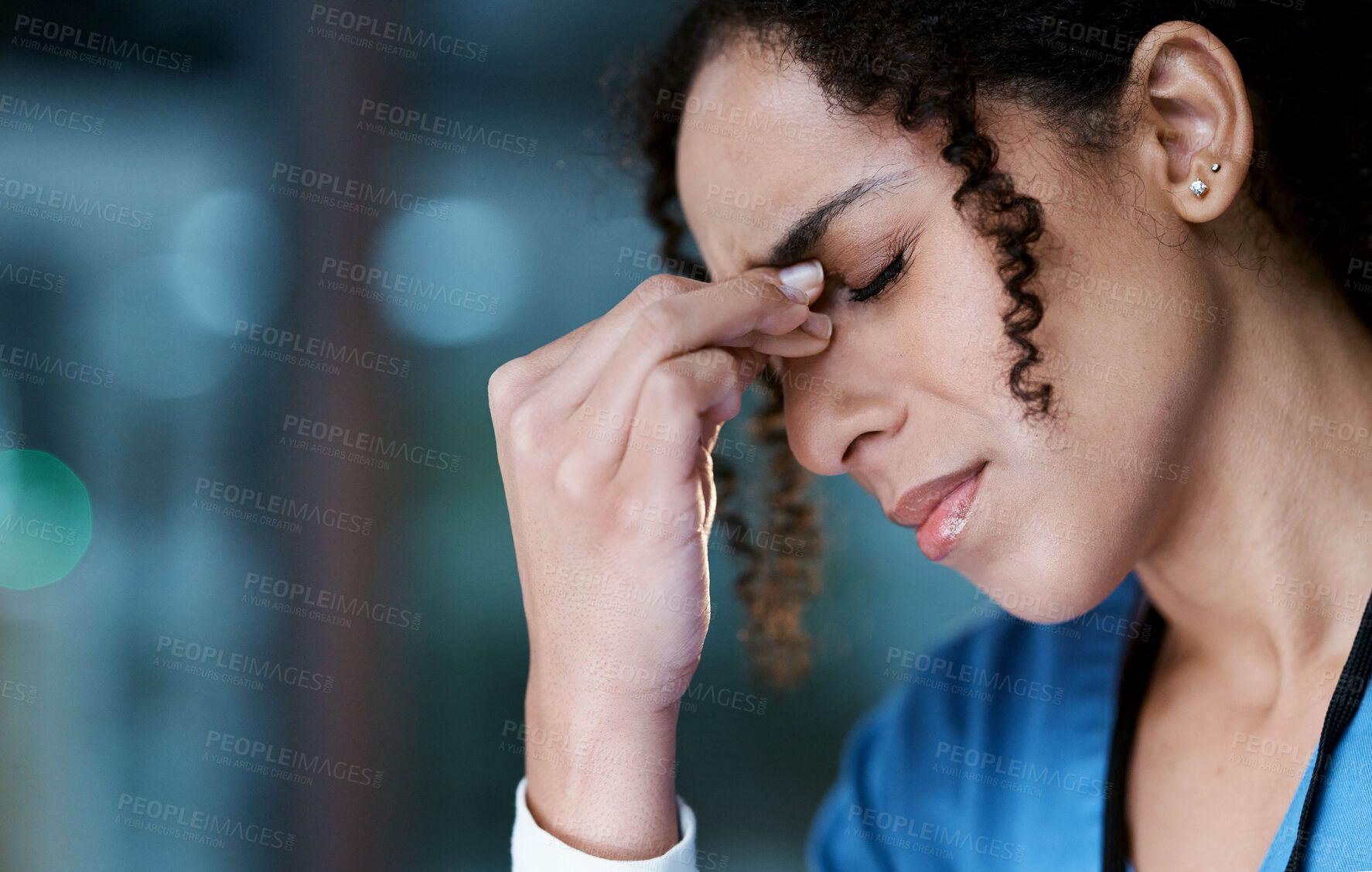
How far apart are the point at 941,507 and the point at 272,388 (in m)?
1.18

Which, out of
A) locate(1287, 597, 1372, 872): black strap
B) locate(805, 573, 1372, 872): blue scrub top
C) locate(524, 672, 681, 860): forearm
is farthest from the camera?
locate(805, 573, 1372, 872): blue scrub top

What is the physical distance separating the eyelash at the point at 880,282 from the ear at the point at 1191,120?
0.23 metres

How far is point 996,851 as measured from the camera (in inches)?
42.6

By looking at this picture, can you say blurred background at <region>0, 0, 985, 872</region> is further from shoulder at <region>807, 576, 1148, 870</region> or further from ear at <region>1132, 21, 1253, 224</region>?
ear at <region>1132, 21, 1253, 224</region>

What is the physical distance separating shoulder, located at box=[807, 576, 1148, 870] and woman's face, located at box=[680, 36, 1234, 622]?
29 centimetres

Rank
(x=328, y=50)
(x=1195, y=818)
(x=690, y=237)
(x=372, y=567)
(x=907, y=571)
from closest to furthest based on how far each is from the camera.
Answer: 1. (x=1195, y=818)
2. (x=690, y=237)
3. (x=328, y=50)
4. (x=372, y=567)
5. (x=907, y=571)

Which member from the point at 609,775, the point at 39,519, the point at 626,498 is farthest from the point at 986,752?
the point at 39,519

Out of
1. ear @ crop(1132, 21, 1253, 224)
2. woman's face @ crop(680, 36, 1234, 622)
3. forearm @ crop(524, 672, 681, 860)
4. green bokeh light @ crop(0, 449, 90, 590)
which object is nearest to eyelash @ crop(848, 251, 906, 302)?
woman's face @ crop(680, 36, 1234, 622)

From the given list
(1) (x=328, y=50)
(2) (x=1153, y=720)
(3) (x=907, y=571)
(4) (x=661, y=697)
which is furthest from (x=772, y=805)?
(1) (x=328, y=50)

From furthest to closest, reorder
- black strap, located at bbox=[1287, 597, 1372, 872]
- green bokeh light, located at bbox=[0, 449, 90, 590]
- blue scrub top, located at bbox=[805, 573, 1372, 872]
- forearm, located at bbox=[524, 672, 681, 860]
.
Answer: green bokeh light, located at bbox=[0, 449, 90, 590], blue scrub top, located at bbox=[805, 573, 1372, 872], forearm, located at bbox=[524, 672, 681, 860], black strap, located at bbox=[1287, 597, 1372, 872]

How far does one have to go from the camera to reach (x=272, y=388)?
1553 mm

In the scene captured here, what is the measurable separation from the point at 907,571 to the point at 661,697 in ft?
3.53

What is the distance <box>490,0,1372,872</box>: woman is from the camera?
0.77 meters

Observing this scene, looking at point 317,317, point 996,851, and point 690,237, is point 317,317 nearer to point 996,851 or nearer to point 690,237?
point 690,237
